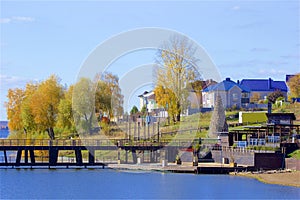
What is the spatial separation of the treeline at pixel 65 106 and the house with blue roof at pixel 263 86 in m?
42.8

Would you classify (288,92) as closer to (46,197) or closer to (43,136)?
(43,136)

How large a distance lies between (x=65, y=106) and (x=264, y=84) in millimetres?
57720

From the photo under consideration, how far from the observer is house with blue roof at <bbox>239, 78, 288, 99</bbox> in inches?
5595

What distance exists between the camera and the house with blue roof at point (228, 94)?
123 m

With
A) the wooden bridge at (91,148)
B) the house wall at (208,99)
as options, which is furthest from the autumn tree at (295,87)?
the wooden bridge at (91,148)

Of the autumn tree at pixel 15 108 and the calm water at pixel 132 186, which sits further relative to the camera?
the autumn tree at pixel 15 108

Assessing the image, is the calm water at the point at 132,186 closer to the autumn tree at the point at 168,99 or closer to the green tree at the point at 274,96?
the autumn tree at the point at 168,99

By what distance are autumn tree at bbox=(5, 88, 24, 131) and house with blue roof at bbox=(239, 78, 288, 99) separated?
4722 cm

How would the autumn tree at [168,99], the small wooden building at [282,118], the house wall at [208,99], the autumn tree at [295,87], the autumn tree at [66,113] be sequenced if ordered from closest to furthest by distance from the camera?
1. the small wooden building at [282,118]
2. the autumn tree at [66,113]
3. the autumn tree at [168,99]
4. the house wall at [208,99]
5. the autumn tree at [295,87]

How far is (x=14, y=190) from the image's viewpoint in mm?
60094

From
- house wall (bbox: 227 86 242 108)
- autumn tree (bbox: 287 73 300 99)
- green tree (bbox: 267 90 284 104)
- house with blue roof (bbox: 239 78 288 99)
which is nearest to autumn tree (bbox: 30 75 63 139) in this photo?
house wall (bbox: 227 86 242 108)

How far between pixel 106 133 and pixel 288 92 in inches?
1886

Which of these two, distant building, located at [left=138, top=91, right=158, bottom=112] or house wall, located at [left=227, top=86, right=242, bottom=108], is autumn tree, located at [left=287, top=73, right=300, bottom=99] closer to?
house wall, located at [left=227, top=86, right=242, bottom=108]

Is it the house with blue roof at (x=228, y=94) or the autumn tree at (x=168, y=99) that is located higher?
the house with blue roof at (x=228, y=94)
